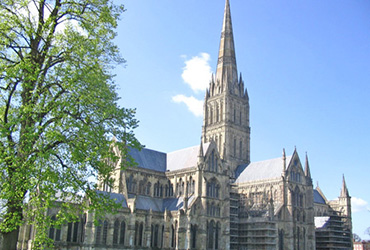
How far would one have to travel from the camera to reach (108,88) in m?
21.5

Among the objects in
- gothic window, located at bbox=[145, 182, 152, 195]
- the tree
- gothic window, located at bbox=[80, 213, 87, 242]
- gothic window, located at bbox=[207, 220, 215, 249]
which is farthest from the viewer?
gothic window, located at bbox=[145, 182, 152, 195]

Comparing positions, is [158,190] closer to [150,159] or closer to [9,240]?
[150,159]

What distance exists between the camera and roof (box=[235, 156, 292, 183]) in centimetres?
7338

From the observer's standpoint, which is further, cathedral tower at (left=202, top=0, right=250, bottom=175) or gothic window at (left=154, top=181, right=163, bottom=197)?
cathedral tower at (left=202, top=0, right=250, bottom=175)

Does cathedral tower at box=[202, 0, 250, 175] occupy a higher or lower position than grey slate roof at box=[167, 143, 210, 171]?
higher

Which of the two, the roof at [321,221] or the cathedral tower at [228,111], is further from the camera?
the cathedral tower at [228,111]

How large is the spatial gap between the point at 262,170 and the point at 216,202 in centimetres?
1894

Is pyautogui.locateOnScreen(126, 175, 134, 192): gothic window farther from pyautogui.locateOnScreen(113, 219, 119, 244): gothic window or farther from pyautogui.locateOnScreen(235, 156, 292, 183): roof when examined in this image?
pyautogui.locateOnScreen(235, 156, 292, 183): roof

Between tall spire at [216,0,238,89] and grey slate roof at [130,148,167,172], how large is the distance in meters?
27.0

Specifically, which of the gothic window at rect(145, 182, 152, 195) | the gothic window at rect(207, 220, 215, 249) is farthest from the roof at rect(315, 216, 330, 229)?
the gothic window at rect(145, 182, 152, 195)

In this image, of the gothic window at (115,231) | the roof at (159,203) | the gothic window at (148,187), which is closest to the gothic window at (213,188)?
the roof at (159,203)

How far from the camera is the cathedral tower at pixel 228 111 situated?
85375 mm

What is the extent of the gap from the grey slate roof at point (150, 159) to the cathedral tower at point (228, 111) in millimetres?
17946

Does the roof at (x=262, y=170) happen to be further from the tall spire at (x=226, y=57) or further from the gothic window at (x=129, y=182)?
the gothic window at (x=129, y=182)
